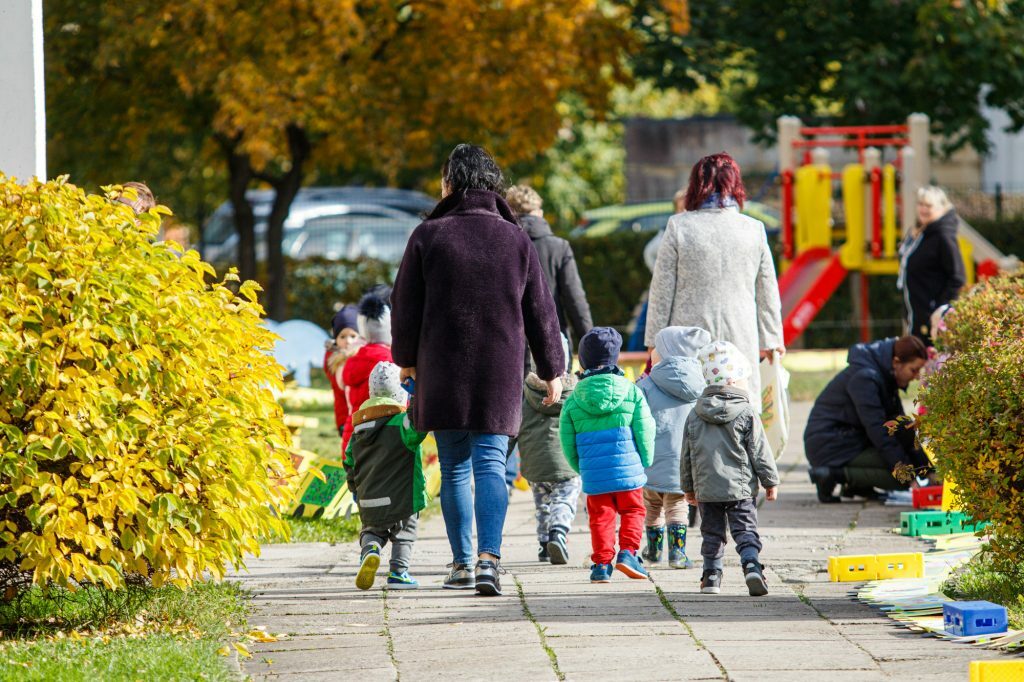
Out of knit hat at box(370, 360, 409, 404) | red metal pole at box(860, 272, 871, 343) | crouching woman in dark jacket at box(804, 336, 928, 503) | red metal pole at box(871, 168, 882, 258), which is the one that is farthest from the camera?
red metal pole at box(860, 272, 871, 343)

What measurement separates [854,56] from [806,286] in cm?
371

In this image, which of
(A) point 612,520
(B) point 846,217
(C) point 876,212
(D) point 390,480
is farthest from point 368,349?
(C) point 876,212

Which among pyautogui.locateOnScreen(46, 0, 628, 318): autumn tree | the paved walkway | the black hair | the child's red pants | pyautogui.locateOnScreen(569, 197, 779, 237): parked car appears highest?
pyautogui.locateOnScreen(46, 0, 628, 318): autumn tree

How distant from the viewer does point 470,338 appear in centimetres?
646

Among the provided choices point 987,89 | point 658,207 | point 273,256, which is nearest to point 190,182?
point 273,256

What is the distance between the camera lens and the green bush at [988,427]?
5.49m

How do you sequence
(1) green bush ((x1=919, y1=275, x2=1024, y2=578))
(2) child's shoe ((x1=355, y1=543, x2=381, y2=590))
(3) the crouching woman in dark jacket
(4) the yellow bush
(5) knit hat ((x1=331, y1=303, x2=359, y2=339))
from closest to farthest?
(4) the yellow bush, (1) green bush ((x1=919, y1=275, x2=1024, y2=578)), (2) child's shoe ((x1=355, y1=543, x2=381, y2=590)), (3) the crouching woman in dark jacket, (5) knit hat ((x1=331, y1=303, x2=359, y2=339))

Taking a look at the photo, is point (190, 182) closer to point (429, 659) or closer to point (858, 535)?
point (858, 535)

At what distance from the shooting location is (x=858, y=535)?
308 inches

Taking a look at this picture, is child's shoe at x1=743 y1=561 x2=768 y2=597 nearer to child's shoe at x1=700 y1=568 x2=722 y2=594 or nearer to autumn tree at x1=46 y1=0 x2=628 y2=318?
child's shoe at x1=700 y1=568 x2=722 y2=594

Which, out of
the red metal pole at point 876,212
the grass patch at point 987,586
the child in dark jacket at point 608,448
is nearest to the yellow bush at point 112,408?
the child in dark jacket at point 608,448

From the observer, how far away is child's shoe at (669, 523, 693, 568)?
22.8 feet

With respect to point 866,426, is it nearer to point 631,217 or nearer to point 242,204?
point 242,204

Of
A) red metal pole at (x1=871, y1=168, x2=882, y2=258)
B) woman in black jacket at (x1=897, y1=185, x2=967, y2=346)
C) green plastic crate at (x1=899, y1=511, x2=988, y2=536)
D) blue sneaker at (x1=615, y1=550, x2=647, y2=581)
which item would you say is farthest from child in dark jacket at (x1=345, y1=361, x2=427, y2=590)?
red metal pole at (x1=871, y1=168, x2=882, y2=258)
